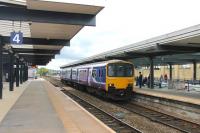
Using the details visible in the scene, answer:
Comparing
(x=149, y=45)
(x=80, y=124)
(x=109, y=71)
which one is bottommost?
(x=80, y=124)

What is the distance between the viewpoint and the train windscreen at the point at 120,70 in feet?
85.8

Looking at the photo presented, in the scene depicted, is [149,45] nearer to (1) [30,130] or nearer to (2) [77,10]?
(2) [77,10]

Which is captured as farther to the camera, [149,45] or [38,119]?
[149,45]

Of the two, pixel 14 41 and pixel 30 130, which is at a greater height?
pixel 14 41

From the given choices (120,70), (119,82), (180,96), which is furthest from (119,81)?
(180,96)

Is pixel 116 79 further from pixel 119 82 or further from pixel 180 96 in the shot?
pixel 180 96

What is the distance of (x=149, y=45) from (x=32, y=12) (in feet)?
38.1

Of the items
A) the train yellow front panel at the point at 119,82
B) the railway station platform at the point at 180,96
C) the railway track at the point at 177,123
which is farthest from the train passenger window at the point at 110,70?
the railway track at the point at 177,123

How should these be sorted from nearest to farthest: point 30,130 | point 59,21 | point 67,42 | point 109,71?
point 30,130 → point 59,21 → point 109,71 → point 67,42

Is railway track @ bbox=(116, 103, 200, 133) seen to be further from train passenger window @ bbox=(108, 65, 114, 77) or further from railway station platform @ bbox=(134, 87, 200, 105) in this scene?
train passenger window @ bbox=(108, 65, 114, 77)

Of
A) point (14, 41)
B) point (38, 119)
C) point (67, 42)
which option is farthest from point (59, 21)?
point (67, 42)

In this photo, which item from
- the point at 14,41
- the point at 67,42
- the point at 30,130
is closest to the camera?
the point at 30,130

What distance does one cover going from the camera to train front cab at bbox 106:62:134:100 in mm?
25891

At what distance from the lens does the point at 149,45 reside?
26.9m
